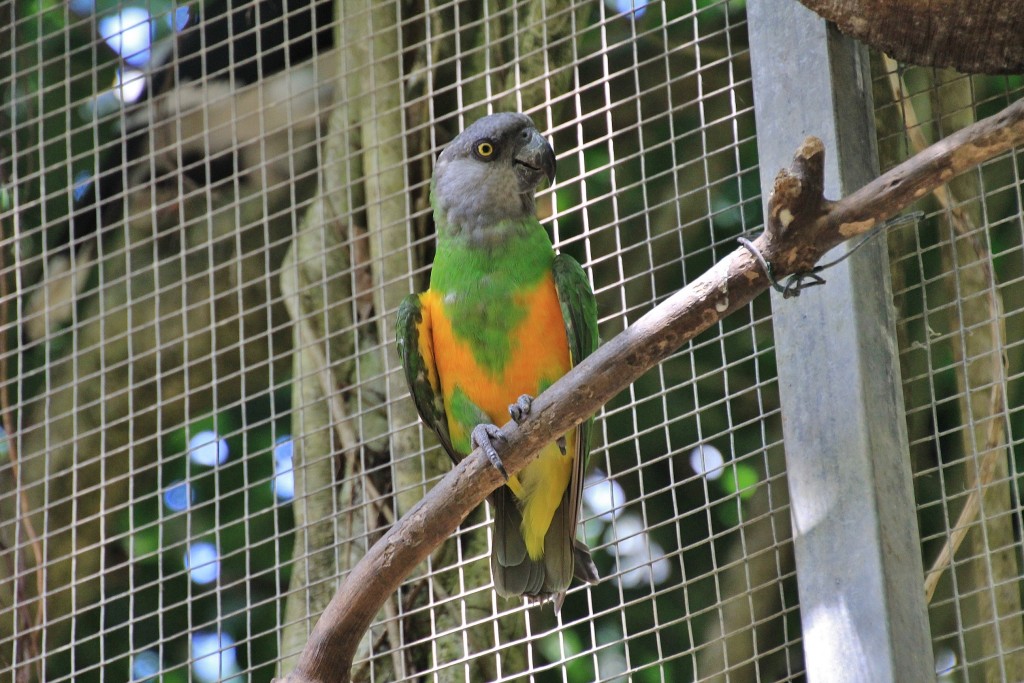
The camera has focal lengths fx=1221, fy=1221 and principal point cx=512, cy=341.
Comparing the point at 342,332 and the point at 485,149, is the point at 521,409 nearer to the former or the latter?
the point at 485,149

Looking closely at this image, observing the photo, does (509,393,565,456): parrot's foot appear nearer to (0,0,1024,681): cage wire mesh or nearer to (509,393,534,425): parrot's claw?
(509,393,534,425): parrot's claw

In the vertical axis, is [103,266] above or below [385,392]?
above

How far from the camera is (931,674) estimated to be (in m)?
2.40

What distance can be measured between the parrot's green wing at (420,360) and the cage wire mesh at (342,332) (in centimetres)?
16

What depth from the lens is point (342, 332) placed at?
3816 millimetres

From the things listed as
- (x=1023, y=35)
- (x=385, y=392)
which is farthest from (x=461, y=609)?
(x=1023, y=35)

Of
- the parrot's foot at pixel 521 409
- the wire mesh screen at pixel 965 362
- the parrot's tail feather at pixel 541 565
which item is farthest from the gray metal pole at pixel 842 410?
the parrot's tail feather at pixel 541 565

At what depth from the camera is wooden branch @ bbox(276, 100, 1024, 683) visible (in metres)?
2.17

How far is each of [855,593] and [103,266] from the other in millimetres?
3023

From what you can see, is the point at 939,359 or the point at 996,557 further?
the point at 939,359

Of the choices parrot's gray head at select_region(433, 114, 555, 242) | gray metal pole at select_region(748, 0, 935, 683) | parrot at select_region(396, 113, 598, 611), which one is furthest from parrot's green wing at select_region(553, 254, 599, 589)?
gray metal pole at select_region(748, 0, 935, 683)

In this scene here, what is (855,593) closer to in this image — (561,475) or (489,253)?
(561,475)

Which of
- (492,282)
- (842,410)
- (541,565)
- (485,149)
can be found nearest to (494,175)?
(485,149)

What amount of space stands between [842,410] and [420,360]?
4.27 feet
